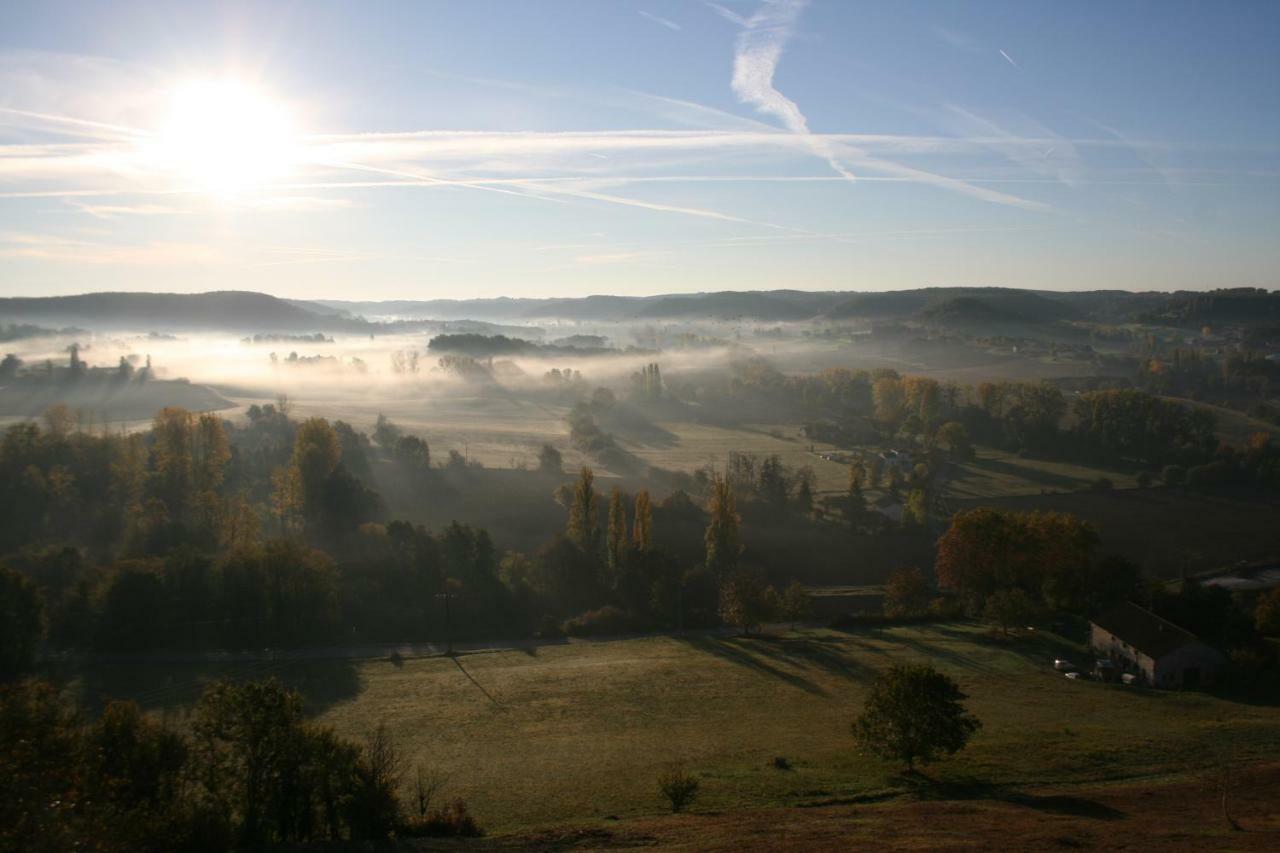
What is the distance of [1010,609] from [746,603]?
8.19 metres

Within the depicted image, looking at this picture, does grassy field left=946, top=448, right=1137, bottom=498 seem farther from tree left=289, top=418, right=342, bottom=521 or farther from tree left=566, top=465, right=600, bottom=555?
tree left=289, top=418, right=342, bottom=521

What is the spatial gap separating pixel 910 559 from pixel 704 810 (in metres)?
27.6

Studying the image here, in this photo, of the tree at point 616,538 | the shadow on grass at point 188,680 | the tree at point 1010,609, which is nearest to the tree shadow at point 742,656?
the tree at point 616,538

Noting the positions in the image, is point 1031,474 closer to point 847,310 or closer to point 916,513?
point 916,513

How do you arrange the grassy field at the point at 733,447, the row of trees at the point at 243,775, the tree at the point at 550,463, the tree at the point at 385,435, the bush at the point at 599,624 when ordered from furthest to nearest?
the grassy field at the point at 733,447
the tree at the point at 385,435
the tree at the point at 550,463
the bush at the point at 599,624
the row of trees at the point at 243,775

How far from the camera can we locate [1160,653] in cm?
2420

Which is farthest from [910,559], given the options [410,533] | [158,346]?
[158,346]

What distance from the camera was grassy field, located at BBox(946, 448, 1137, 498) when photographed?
49578 mm

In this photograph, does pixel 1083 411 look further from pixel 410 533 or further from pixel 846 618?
pixel 410 533

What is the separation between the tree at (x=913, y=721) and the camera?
16.1 meters

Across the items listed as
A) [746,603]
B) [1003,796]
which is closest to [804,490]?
[746,603]

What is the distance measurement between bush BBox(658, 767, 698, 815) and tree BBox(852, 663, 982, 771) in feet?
12.7

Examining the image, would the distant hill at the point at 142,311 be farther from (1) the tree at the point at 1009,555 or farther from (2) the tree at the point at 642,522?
(1) the tree at the point at 1009,555

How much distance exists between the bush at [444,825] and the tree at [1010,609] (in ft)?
66.1
